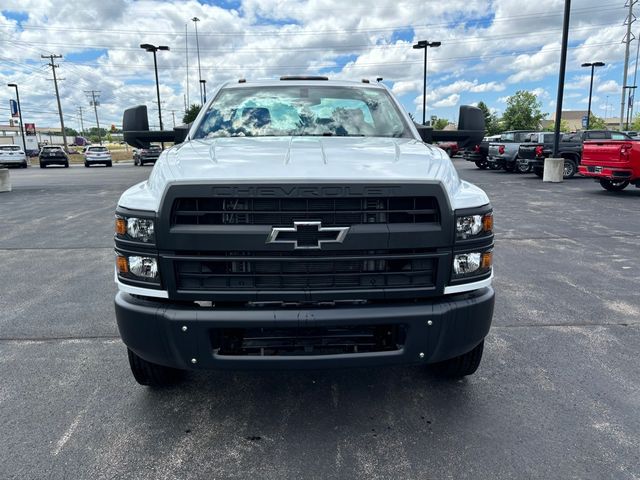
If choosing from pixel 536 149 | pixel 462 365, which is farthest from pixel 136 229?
pixel 536 149

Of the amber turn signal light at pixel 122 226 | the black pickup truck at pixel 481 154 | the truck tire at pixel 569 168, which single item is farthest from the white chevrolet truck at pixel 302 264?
the black pickup truck at pixel 481 154

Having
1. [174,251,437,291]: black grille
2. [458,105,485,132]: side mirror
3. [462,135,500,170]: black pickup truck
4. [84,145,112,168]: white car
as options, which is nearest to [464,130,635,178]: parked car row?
[462,135,500,170]: black pickup truck

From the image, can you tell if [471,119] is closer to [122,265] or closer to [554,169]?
[122,265]

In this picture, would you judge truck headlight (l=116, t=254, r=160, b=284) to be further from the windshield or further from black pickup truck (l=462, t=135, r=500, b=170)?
black pickup truck (l=462, t=135, r=500, b=170)

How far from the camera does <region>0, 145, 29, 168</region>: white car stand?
109 feet

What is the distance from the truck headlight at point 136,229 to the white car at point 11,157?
37.0m

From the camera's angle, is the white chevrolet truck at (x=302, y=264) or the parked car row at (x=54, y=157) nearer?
the white chevrolet truck at (x=302, y=264)

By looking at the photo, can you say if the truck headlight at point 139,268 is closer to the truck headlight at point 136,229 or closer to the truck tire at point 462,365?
the truck headlight at point 136,229

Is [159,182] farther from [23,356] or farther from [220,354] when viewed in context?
→ [23,356]

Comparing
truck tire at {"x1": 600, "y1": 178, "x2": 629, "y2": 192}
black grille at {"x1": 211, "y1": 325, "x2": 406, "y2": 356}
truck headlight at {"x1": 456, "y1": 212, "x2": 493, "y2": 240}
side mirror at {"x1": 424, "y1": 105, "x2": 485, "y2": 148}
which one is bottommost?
truck tire at {"x1": 600, "y1": 178, "x2": 629, "y2": 192}

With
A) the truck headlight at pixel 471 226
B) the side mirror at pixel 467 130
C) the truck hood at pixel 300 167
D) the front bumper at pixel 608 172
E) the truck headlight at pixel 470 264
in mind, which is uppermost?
the side mirror at pixel 467 130

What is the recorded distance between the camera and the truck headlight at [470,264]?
8.34ft

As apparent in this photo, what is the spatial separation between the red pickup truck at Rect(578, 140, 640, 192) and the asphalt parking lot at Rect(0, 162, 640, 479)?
355 inches

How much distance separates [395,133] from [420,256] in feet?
A: 5.28
